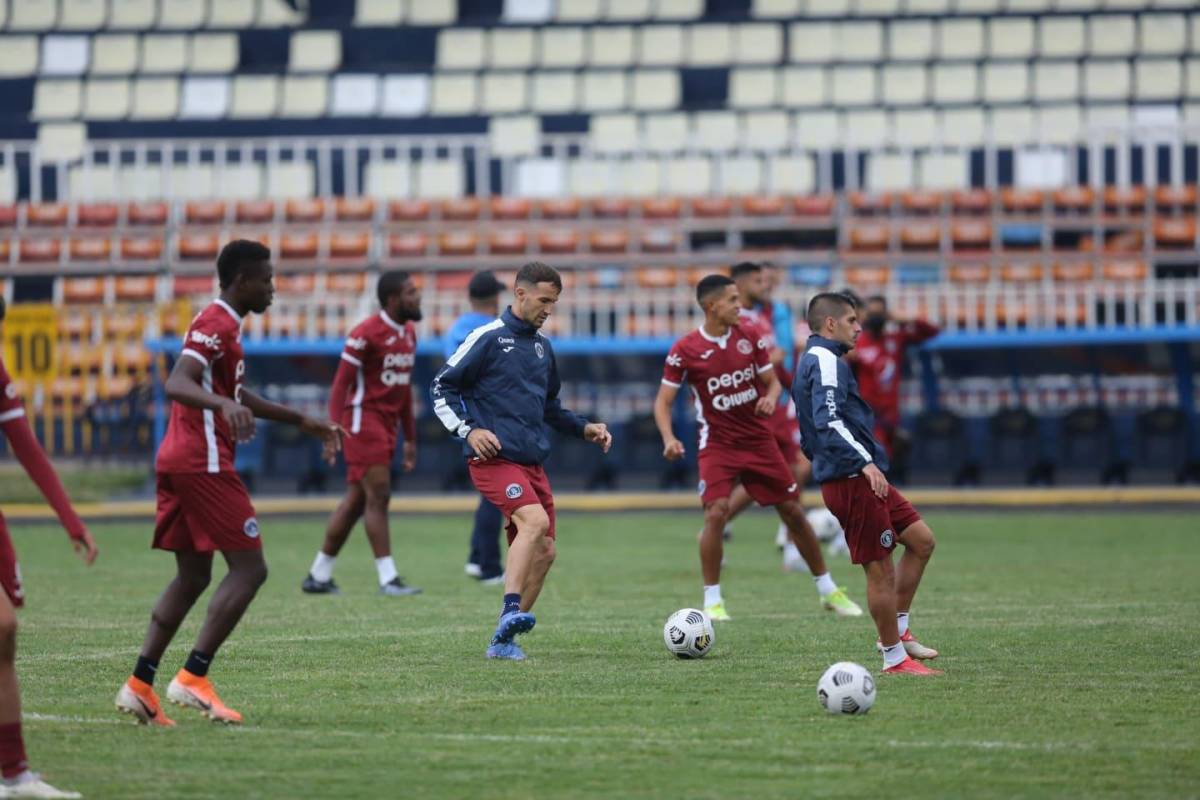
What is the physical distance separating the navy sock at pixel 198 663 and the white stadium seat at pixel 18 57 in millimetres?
36787

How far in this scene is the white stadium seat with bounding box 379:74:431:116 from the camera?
40.4m

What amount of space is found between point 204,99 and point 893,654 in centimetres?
3446

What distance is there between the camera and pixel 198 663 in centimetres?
764

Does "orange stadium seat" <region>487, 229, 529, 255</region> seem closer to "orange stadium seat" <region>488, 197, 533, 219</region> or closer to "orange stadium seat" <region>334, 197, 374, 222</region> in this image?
"orange stadium seat" <region>488, 197, 533, 219</region>

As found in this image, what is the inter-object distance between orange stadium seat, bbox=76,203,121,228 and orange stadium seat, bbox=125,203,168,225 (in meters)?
0.25

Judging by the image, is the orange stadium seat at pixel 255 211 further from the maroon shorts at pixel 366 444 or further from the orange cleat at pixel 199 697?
the orange cleat at pixel 199 697

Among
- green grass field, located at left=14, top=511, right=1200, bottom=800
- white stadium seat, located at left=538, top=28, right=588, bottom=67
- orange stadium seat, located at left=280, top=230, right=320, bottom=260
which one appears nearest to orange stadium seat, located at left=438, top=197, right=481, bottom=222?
orange stadium seat, located at left=280, top=230, right=320, bottom=260

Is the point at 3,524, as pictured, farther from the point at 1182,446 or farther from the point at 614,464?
the point at 1182,446

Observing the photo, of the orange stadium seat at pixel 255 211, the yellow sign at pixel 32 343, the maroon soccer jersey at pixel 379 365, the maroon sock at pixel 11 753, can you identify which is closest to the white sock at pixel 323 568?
the maroon soccer jersey at pixel 379 365

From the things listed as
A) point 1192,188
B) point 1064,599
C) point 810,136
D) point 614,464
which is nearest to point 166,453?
point 1064,599

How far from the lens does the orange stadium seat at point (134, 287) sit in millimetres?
34031

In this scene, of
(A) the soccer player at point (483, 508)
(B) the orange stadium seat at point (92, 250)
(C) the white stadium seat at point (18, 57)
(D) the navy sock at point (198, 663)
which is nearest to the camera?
(D) the navy sock at point (198, 663)

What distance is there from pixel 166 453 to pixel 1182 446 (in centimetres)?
2072

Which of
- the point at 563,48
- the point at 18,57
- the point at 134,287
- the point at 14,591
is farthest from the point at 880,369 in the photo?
the point at 18,57
